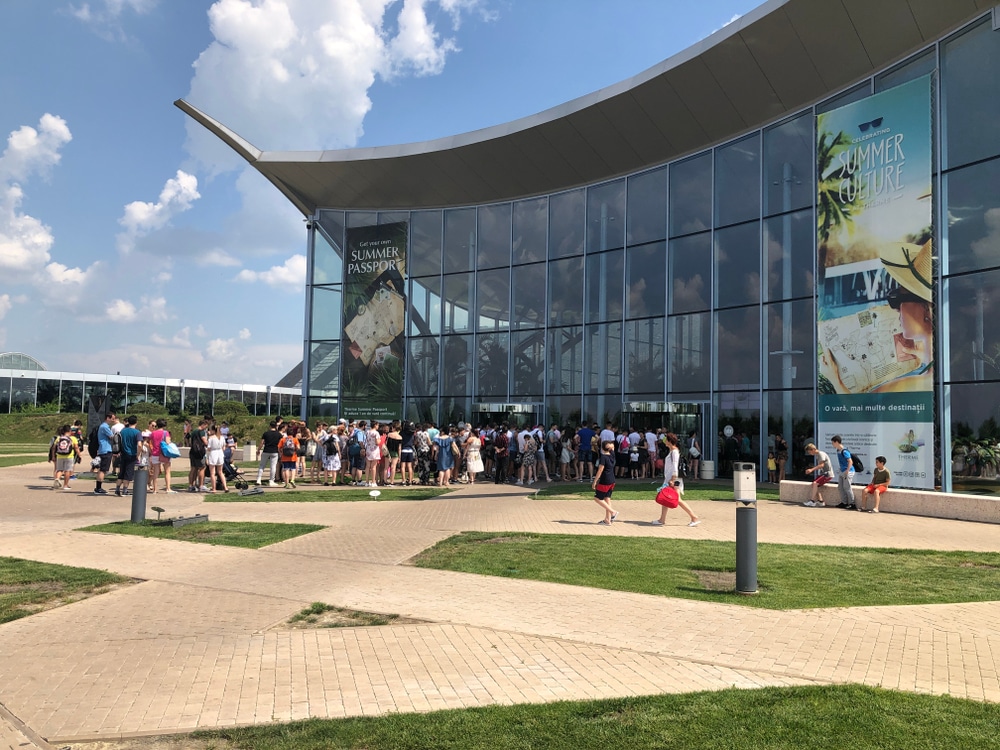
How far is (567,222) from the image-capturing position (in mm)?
29547

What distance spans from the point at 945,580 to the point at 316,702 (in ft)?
23.6

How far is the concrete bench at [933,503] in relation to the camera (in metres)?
14.0

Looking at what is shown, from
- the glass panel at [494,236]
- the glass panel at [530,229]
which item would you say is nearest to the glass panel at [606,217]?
the glass panel at [530,229]

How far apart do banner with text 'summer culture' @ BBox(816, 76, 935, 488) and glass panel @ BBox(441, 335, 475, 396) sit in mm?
14468

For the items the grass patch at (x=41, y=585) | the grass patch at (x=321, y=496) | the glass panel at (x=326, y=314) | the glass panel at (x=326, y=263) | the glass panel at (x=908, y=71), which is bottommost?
the grass patch at (x=41, y=585)

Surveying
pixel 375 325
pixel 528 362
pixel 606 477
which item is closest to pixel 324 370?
pixel 375 325

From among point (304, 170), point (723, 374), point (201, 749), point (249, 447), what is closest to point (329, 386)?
point (249, 447)

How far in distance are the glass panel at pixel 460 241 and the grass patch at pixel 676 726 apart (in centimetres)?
2791

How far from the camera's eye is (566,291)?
29062mm

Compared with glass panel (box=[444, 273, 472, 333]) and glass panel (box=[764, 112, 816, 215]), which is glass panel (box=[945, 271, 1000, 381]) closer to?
glass panel (box=[764, 112, 816, 215])

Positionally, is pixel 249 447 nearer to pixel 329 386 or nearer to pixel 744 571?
pixel 329 386

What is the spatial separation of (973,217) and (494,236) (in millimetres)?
17670

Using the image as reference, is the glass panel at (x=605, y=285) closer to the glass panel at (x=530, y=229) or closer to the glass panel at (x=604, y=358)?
the glass panel at (x=604, y=358)

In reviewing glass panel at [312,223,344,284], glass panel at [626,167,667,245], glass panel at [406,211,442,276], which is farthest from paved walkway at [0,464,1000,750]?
glass panel at [312,223,344,284]
